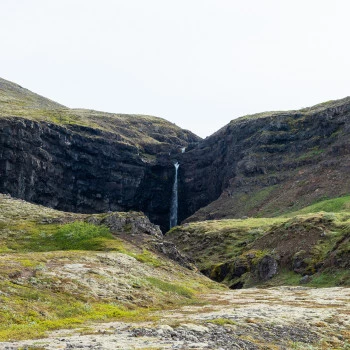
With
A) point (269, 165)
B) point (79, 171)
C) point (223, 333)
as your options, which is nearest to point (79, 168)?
point (79, 171)

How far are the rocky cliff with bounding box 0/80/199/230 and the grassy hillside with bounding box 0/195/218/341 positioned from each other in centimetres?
6626

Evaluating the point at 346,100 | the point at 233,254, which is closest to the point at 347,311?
the point at 233,254

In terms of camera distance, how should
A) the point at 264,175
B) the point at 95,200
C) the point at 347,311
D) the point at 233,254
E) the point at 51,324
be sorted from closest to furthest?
the point at 51,324 → the point at 347,311 → the point at 233,254 → the point at 264,175 → the point at 95,200

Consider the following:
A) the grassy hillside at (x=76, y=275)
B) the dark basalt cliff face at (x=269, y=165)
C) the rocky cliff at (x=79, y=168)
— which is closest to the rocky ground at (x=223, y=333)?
the grassy hillside at (x=76, y=275)

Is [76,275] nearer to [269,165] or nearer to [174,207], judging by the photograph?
[269,165]

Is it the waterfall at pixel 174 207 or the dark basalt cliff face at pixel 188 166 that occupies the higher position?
the dark basalt cliff face at pixel 188 166

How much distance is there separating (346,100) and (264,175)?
42.7 m

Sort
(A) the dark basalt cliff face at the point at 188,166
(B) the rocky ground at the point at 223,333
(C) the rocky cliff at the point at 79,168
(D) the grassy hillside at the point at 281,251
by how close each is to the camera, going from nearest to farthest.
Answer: (B) the rocky ground at the point at 223,333, (D) the grassy hillside at the point at 281,251, (A) the dark basalt cliff face at the point at 188,166, (C) the rocky cliff at the point at 79,168

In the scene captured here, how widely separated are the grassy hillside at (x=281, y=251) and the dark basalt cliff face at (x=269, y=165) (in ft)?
95.2

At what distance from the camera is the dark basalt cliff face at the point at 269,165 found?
123m

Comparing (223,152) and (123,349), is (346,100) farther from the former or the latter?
(123,349)

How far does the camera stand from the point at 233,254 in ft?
265

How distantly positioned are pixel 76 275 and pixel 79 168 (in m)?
122

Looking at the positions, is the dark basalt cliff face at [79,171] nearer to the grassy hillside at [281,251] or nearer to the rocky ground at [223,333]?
the grassy hillside at [281,251]
